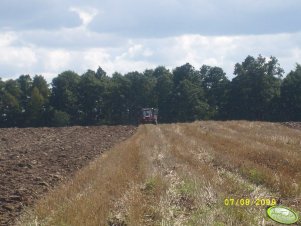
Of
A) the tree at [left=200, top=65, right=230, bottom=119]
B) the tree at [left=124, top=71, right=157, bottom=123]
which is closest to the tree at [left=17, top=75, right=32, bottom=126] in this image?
the tree at [left=124, top=71, right=157, bottom=123]

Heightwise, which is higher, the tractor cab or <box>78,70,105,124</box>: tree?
<box>78,70,105,124</box>: tree

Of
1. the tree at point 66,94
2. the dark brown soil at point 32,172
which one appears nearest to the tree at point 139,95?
the tree at point 66,94

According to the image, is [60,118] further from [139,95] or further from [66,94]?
[139,95]

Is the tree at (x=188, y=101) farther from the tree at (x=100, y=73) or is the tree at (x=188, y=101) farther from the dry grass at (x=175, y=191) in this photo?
the dry grass at (x=175, y=191)

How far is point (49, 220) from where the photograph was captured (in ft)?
28.3

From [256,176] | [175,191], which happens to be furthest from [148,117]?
[175,191]

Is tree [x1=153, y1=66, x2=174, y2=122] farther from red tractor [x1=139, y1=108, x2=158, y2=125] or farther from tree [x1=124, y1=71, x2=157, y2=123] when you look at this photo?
red tractor [x1=139, y1=108, x2=158, y2=125]

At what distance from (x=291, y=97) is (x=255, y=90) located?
16.6ft

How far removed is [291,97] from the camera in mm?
79188

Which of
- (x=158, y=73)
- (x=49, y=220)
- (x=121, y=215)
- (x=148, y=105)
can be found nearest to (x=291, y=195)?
(x=121, y=215)

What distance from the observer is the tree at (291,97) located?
255 feet

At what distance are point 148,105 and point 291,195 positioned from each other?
3034 inches

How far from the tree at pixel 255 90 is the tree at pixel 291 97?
104 cm

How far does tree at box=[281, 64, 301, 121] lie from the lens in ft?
255
